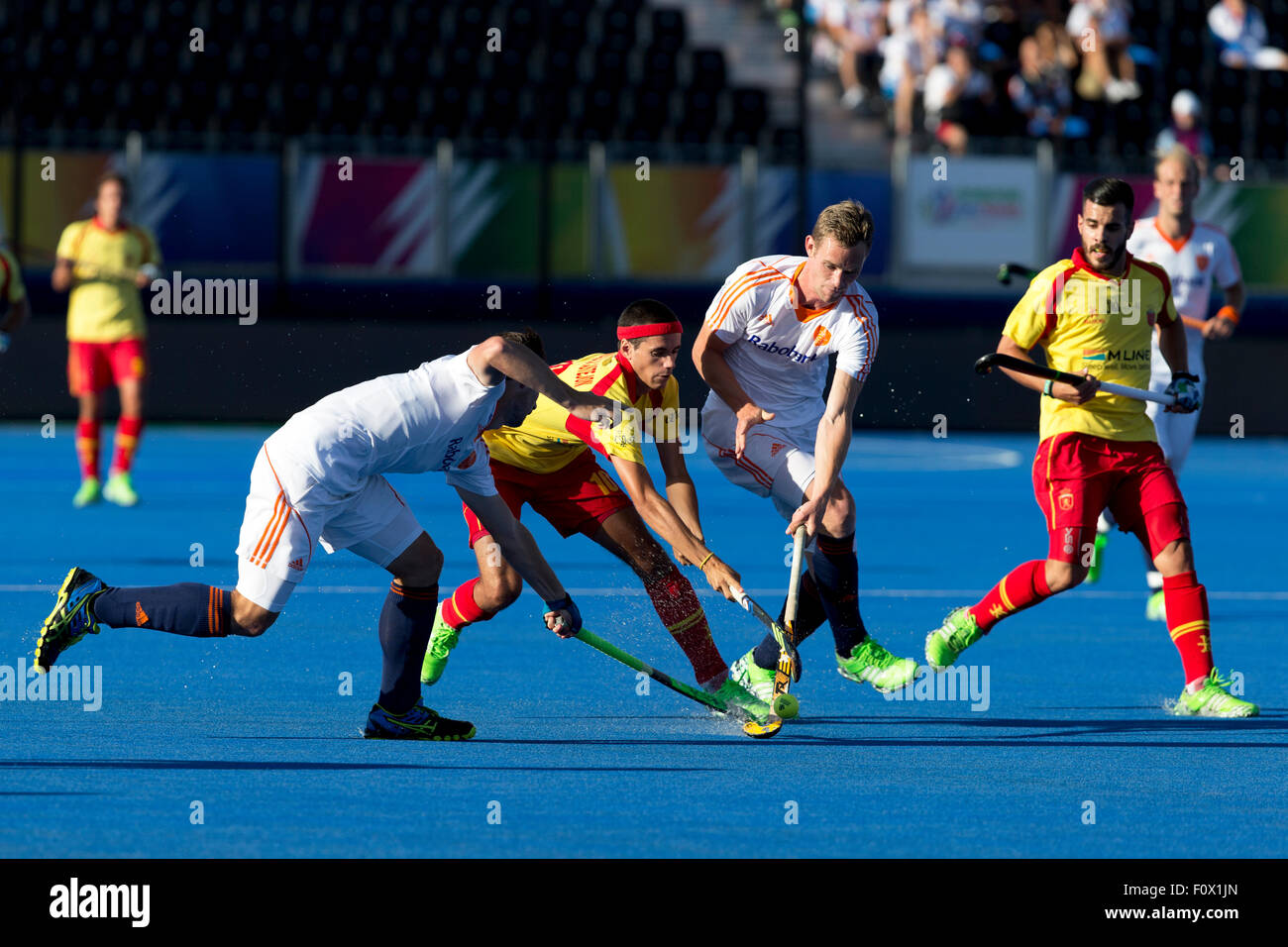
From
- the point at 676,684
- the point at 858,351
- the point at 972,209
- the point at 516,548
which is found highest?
the point at 972,209

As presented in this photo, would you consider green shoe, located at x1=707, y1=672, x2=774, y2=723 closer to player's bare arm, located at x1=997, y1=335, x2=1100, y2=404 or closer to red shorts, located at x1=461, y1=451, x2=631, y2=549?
red shorts, located at x1=461, y1=451, x2=631, y2=549

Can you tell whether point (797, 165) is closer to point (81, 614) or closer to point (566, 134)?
point (566, 134)

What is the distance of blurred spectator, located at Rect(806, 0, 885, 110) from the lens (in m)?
24.1

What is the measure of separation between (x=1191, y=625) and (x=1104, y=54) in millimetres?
17624

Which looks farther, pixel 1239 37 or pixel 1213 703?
pixel 1239 37

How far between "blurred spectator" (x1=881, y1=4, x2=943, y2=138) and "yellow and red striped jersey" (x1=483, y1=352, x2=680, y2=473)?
15920 mm

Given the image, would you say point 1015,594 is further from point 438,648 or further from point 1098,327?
point 438,648

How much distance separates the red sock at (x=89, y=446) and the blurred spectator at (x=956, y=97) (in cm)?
1056

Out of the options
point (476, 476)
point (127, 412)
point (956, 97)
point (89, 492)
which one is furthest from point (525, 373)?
point (956, 97)

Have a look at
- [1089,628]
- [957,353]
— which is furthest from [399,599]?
[957,353]

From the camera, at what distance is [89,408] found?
46.4ft

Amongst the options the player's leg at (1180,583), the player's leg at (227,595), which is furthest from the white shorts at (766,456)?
the player's leg at (227,595)

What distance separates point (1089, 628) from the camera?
980 centimetres

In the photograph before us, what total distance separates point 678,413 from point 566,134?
15.7m
